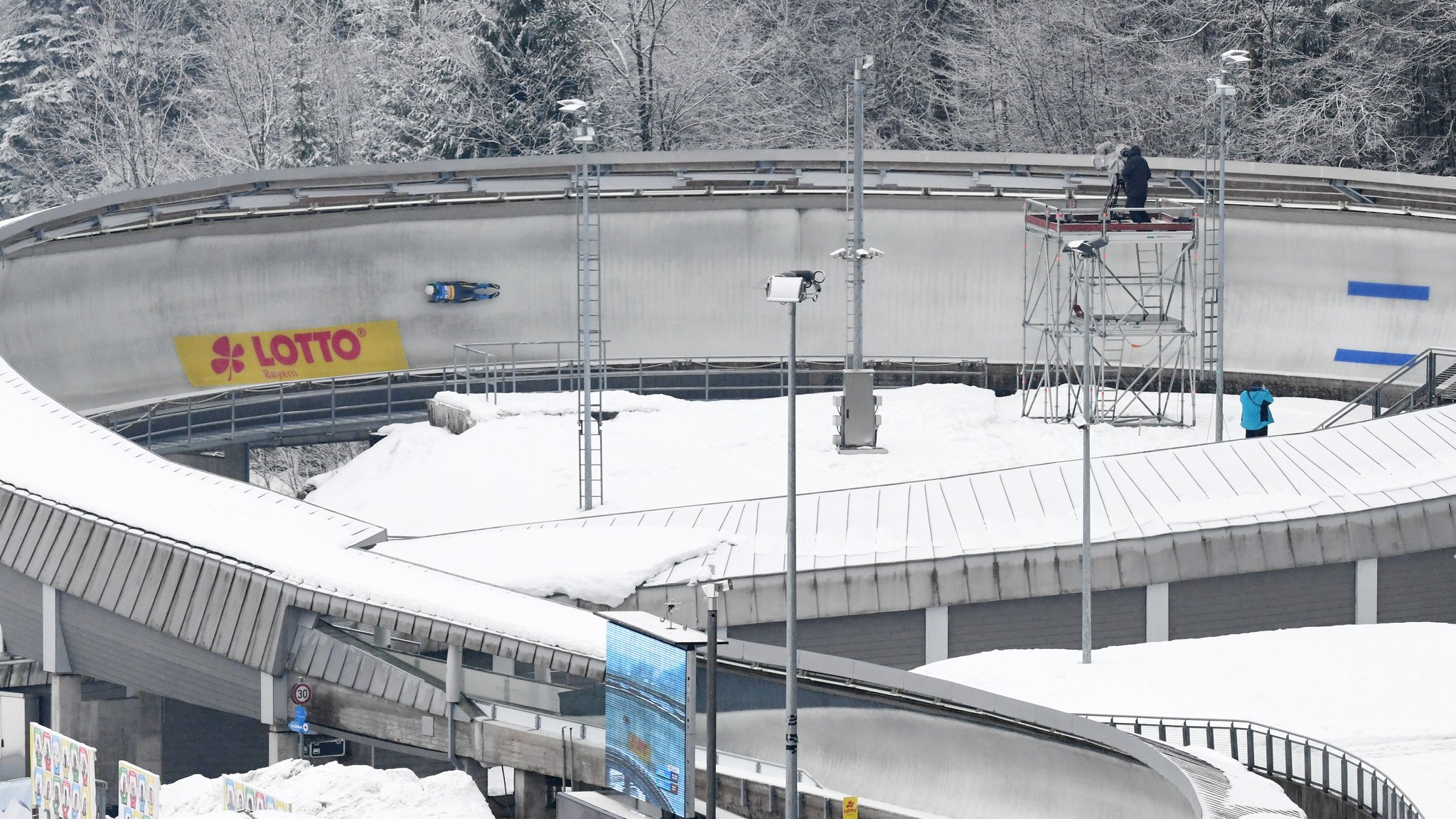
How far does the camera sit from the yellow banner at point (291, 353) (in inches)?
1617

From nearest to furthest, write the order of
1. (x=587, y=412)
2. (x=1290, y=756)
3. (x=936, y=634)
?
(x=1290, y=756) → (x=936, y=634) → (x=587, y=412)

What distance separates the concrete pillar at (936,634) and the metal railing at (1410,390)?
722 centimetres

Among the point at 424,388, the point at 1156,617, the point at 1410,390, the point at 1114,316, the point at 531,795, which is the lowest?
the point at 531,795

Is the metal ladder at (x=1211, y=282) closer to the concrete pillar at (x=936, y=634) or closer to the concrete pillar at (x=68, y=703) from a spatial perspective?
the concrete pillar at (x=936, y=634)

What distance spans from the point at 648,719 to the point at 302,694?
6.56 m

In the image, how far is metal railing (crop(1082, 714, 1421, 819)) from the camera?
675 inches

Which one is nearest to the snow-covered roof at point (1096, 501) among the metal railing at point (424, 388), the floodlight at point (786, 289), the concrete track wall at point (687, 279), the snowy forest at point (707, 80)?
the floodlight at point (786, 289)

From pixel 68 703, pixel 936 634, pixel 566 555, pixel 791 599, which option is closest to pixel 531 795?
pixel 791 599

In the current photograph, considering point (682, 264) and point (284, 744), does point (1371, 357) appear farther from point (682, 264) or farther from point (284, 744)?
point (284, 744)

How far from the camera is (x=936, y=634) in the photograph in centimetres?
2597

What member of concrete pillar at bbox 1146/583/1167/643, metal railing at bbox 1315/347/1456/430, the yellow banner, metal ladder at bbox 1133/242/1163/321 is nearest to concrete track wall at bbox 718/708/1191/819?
concrete pillar at bbox 1146/583/1167/643

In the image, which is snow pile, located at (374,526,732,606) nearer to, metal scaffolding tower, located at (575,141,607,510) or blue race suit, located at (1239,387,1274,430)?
metal scaffolding tower, located at (575,141,607,510)

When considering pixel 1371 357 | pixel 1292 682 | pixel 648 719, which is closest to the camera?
pixel 648 719

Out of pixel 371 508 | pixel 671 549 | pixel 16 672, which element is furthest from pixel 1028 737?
pixel 371 508
